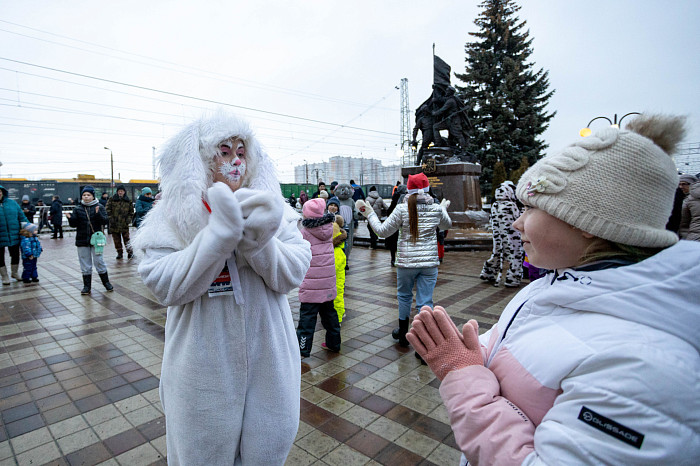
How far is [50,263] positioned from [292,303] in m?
8.60

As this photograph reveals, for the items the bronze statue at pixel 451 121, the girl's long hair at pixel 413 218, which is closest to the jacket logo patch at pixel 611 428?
the girl's long hair at pixel 413 218

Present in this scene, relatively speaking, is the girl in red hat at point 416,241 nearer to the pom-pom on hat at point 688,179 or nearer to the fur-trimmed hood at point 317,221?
the fur-trimmed hood at point 317,221

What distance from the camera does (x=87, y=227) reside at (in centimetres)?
707

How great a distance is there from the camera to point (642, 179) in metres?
0.93

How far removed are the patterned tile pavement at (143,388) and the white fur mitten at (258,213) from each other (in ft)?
6.62

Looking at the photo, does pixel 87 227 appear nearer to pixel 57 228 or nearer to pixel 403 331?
pixel 403 331

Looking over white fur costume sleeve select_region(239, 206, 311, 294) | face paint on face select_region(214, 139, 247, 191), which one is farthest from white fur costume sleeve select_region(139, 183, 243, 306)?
face paint on face select_region(214, 139, 247, 191)

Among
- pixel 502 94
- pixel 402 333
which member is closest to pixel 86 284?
pixel 402 333

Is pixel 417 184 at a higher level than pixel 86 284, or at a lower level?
higher

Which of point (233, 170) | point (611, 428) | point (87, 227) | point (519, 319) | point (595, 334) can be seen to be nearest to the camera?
point (611, 428)

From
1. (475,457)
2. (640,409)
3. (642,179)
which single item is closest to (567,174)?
(642,179)

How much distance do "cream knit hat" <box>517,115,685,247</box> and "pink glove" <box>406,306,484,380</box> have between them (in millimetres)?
441

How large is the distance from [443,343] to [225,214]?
0.80m

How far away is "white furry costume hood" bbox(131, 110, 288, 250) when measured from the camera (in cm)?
150
